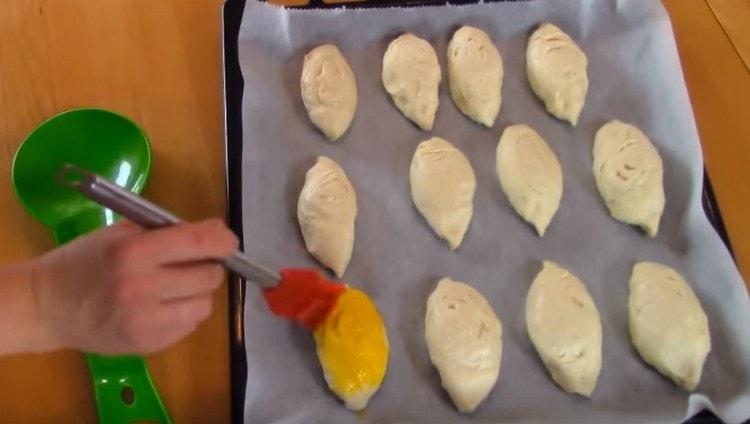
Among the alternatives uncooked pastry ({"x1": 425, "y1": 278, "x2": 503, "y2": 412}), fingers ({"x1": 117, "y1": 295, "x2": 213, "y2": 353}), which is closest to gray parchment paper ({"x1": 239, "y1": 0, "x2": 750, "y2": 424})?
uncooked pastry ({"x1": 425, "y1": 278, "x2": 503, "y2": 412})

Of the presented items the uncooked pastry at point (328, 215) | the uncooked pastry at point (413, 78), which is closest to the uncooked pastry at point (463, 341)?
the uncooked pastry at point (328, 215)

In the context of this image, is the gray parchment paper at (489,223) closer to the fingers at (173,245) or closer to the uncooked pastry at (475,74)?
the uncooked pastry at (475,74)

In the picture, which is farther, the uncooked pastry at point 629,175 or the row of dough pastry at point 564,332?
the uncooked pastry at point 629,175

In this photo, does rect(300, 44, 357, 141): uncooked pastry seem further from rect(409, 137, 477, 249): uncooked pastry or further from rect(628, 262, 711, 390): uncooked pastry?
rect(628, 262, 711, 390): uncooked pastry

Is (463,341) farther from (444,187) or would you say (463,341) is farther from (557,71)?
(557,71)

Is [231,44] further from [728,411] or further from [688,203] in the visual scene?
[728,411]

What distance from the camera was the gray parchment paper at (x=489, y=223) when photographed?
715 mm

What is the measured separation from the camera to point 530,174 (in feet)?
2.77

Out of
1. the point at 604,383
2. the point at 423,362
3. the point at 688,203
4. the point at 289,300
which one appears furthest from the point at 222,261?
the point at 688,203

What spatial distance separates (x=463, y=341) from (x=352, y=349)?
0.11 meters

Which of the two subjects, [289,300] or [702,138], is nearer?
[289,300]

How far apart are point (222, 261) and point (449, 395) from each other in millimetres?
267

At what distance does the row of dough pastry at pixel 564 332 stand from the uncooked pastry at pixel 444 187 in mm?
67

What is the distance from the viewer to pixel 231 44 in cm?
90
